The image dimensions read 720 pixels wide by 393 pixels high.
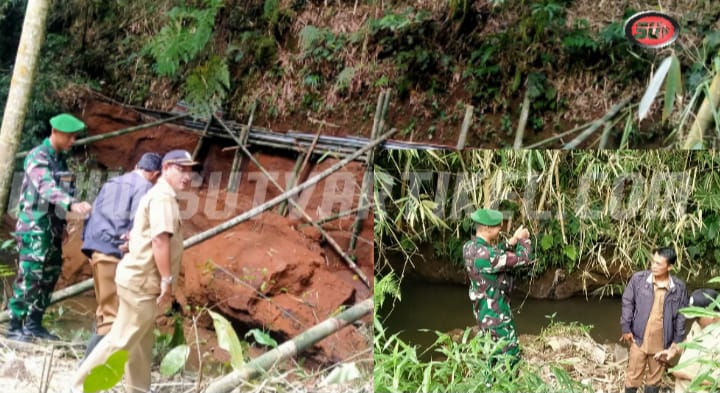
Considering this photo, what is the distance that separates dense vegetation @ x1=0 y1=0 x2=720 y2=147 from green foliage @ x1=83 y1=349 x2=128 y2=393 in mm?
997

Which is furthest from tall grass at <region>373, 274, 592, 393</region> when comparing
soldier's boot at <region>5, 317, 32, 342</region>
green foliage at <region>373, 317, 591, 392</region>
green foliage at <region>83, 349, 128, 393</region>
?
soldier's boot at <region>5, 317, 32, 342</region>

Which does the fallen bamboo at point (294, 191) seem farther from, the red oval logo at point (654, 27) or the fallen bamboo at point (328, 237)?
the red oval logo at point (654, 27)

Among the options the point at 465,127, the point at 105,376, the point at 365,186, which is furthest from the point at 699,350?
the point at 105,376

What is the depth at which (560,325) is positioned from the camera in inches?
97.1

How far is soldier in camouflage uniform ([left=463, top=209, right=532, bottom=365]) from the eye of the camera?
248 centimetres

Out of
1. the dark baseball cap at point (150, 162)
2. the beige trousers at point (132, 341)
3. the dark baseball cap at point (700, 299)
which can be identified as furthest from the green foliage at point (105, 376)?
the dark baseball cap at point (700, 299)

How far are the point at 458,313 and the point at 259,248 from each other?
2.69 feet

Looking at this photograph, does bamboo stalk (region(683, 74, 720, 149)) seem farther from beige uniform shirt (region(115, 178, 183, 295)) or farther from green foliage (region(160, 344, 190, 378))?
green foliage (region(160, 344, 190, 378))

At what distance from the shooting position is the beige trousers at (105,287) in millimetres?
2412

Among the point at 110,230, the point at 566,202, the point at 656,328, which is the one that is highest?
the point at 566,202

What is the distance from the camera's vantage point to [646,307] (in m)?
2.39

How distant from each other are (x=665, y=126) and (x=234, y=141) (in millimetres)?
1707

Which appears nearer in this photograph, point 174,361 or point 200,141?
Answer: point 174,361

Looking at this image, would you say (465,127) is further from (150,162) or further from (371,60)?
(150,162)
